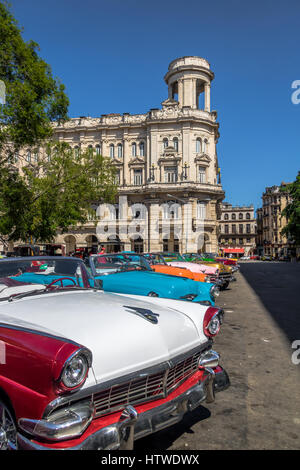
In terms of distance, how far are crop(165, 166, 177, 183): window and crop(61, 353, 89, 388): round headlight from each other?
39.4 meters

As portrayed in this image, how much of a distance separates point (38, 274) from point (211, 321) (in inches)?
90.1

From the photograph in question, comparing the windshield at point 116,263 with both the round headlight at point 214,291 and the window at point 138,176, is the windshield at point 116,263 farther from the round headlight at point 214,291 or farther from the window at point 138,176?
the window at point 138,176

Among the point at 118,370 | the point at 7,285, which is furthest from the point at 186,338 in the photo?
the point at 7,285

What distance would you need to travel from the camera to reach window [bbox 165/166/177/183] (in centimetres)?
4078

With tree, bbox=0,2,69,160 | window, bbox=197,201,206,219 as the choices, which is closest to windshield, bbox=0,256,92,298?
tree, bbox=0,2,69,160

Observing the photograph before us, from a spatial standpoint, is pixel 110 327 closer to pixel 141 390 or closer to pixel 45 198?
pixel 141 390

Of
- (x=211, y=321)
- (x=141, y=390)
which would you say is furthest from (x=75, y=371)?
(x=211, y=321)

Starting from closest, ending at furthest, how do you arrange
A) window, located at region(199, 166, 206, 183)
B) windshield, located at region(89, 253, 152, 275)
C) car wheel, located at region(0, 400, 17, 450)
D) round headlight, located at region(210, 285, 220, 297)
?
1. car wheel, located at region(0, 400, 17, 450)
2. round headlight, located at region(210, 285, 220, 297)
3. windshield, located at region(89, 253, 152, 275)
4. window, located at region(199, 166, 206, 183)

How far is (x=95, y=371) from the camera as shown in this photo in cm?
221

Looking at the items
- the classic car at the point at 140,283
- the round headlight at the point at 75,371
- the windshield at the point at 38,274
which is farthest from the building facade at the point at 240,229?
the round headlight at the point at 75,371

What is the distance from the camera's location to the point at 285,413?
3.40 m

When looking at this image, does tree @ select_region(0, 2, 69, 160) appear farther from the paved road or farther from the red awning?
the red awning

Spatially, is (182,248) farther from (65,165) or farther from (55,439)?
(55,439)
